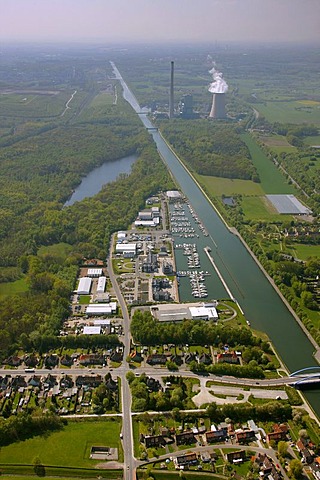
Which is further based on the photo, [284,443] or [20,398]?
[20,398]

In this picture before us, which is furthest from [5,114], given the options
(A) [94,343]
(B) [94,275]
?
(A) [94,343]

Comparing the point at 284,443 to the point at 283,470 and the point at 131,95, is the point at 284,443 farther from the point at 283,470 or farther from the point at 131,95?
the point at 131,95

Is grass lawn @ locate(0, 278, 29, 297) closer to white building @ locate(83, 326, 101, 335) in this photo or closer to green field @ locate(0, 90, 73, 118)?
white building @ locate(83, 326, 101, 335)

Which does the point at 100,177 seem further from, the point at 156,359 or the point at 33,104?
the point at 33,104

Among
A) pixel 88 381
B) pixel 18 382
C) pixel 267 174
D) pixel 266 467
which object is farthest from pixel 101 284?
pixel 267 174

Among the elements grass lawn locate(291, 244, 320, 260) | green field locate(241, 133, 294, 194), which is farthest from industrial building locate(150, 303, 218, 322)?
green field locate(241, 133, 294, 194)
